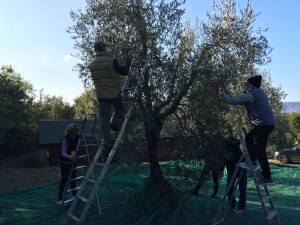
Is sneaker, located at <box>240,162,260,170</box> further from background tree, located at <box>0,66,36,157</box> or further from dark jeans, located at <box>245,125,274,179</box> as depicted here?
background tree, located at <box>0,66,36,157</box>

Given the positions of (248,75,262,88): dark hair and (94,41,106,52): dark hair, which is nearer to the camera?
(248,75,262,88): dark hair

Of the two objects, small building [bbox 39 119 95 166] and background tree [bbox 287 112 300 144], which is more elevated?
background tree [bbox 287 112 300 144]

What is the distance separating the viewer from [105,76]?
6.95 meters

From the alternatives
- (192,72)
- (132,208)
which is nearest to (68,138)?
(132,208)

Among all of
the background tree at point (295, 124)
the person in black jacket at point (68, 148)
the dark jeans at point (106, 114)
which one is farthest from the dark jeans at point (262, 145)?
the background tree at point (295, 124)

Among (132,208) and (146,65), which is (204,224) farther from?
(146,65)

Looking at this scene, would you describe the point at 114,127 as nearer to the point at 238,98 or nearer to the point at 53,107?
the point at 238,98

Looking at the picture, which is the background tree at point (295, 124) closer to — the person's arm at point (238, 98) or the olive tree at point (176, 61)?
the olive tree at point (176, 61)

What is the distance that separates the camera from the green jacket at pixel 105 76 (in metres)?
6.90

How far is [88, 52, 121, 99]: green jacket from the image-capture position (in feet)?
22.6

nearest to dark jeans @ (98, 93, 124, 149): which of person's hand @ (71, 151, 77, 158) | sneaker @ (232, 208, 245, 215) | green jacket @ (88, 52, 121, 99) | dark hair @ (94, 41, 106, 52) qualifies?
green jacket @ (88, 52, 121, 99)

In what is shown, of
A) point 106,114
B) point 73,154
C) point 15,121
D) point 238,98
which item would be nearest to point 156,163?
point 73,154

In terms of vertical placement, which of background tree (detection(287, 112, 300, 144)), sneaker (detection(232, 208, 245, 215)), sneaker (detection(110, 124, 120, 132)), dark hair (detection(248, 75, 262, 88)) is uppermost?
background tree (detection(287, 112, 300, 144))

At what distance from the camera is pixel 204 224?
7523 mm
